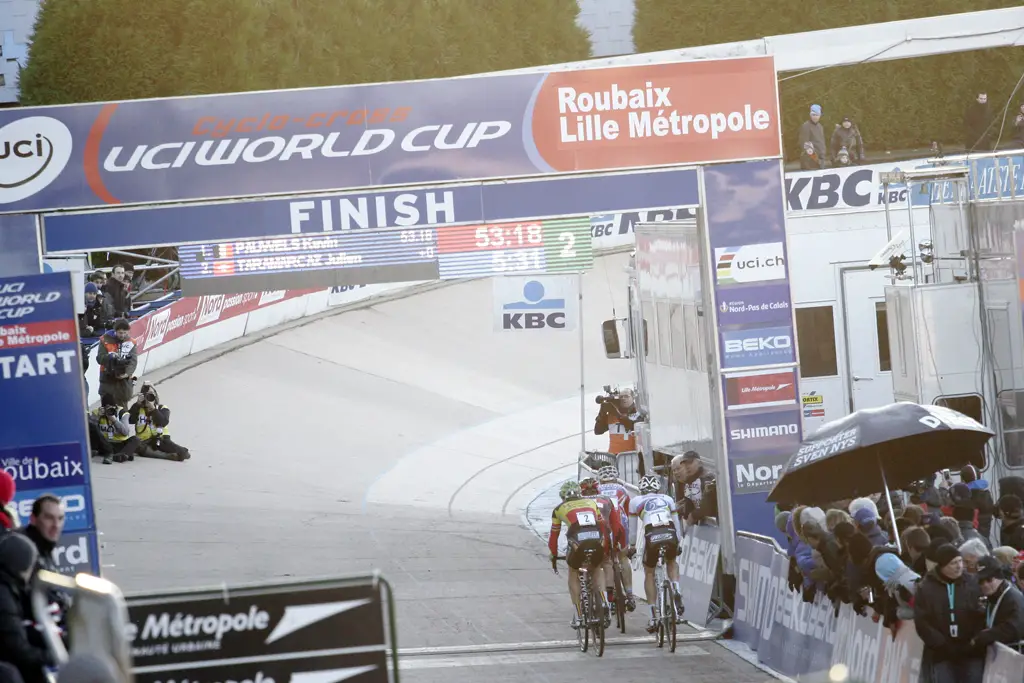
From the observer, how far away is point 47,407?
1295 centimetres

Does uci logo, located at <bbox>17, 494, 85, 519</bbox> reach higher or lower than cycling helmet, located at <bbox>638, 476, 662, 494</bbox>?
higher

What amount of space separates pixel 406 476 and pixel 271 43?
1852 cm

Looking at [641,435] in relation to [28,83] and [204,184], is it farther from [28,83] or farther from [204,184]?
[28,83]

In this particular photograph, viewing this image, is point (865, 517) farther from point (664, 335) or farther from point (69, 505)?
point (664, 335)

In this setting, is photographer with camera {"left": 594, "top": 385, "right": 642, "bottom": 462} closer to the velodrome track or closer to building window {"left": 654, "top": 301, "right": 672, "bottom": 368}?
the velodrome track

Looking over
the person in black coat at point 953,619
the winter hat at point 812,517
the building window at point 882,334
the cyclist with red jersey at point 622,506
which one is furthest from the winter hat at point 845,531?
the building window at point 882,334

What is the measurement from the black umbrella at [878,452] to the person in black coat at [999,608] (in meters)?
2.66

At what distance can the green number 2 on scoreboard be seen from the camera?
1526 centimetres

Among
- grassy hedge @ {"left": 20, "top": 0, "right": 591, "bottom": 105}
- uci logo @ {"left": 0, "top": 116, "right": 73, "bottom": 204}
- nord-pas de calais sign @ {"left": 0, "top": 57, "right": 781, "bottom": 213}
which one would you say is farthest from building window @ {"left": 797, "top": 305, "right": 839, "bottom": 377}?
grassy hedge @ {"left": 20, "top": 0, "right": 591, "bottom": 105}

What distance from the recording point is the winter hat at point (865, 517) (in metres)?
11.7

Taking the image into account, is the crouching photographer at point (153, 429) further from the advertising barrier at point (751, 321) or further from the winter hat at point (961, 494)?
the winter hat at point (961, 494)

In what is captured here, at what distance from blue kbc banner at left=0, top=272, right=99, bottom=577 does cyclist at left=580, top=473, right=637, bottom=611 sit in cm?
502

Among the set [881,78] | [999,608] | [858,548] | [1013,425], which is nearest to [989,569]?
[999,608]

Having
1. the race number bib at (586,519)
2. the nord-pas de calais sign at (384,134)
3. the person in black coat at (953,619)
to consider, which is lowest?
the person in black coat at (953,619)
